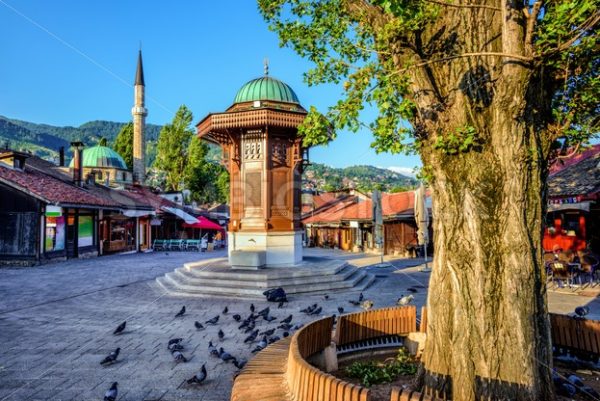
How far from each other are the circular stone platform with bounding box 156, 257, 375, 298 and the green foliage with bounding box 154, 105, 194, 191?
33.0 m

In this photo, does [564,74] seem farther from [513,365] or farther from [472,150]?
[513,365]

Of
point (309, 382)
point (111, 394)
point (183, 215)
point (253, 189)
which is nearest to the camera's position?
point (309, 382)

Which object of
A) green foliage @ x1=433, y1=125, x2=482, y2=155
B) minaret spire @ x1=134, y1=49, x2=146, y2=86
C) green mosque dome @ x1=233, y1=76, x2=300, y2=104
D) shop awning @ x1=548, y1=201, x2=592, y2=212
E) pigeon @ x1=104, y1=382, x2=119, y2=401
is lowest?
pigeon @ x1=104, y1=382, x2=119, y2=401

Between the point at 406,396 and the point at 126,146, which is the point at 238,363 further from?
the point at 126,146

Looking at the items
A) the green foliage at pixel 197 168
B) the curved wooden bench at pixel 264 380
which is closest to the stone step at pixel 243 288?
the curved wooden bench at pixel 264 380

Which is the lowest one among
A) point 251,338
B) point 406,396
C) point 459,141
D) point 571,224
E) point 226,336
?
point 226,336

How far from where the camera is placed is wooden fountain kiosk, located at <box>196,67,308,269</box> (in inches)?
552

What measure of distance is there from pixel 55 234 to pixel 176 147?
24.0 metres

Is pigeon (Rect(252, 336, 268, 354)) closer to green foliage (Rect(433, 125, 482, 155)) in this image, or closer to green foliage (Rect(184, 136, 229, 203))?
green foliage (Rect(433, 125, 482, 155))

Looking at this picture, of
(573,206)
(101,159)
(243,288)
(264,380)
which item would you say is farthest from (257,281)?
(101,159)

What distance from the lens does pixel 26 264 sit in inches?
795

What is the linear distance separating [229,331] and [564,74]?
699 centimetres

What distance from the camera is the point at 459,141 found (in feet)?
12.7

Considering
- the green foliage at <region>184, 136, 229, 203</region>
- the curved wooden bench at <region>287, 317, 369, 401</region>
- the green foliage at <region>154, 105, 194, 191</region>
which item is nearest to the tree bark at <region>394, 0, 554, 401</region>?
the curved wooden bench at <region>287, 317, 369, 401</region>
